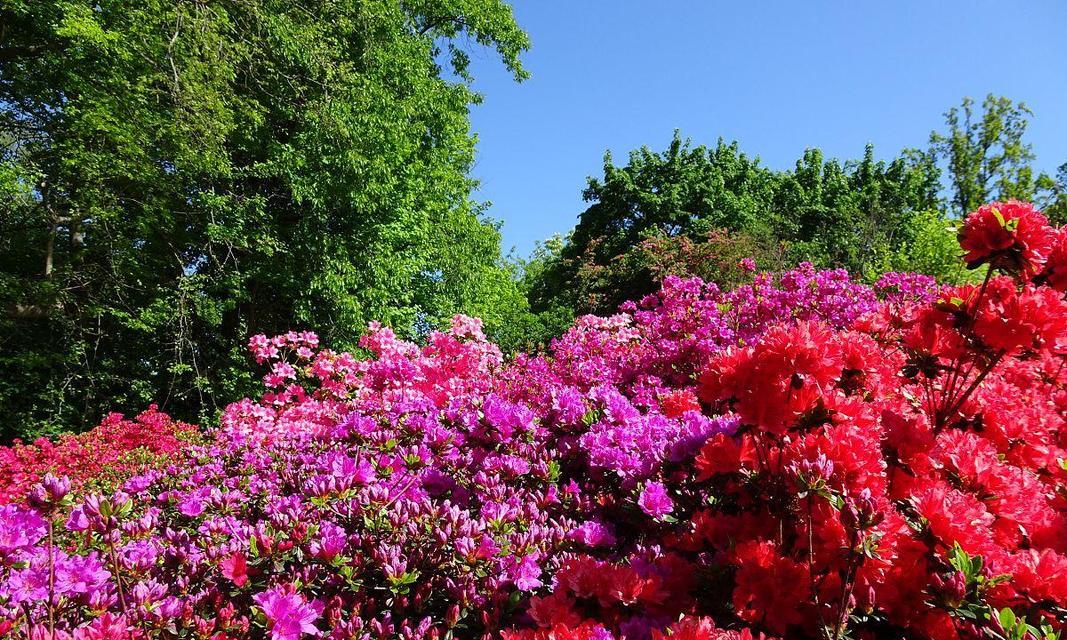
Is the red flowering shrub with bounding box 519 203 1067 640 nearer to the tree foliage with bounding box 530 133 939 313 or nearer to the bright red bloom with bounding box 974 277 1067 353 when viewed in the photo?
the bright red bloom with bounding box 974 277 1067 353

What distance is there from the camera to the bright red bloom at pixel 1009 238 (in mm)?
1441

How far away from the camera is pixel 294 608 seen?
1243mm

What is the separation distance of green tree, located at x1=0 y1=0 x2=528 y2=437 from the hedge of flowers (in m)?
7.33

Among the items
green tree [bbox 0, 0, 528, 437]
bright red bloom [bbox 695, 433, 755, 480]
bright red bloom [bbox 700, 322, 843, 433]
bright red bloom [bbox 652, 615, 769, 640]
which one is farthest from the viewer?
green tree [bbox 0, 0, 528, 437]

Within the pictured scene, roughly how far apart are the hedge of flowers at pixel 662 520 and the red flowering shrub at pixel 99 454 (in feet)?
11.0

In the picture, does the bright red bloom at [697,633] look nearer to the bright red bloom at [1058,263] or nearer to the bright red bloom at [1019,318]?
the bright red bloom at [1019,318]

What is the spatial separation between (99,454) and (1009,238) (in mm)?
7710

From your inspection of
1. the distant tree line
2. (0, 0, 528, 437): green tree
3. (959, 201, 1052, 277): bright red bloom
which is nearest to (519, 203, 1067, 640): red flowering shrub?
(959, 201, 1052, 277): bright red bloom

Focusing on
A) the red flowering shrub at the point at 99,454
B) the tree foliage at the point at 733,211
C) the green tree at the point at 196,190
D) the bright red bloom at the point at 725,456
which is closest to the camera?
the bright red bloom at the point at 725,456

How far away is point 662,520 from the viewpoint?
165cm

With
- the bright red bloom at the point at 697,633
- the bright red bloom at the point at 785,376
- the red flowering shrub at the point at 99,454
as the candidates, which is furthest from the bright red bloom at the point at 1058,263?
the red flowering shrub at the point at 99,454

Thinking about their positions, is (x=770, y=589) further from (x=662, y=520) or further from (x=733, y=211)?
(x=733, y=211)

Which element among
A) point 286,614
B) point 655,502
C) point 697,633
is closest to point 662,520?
point 655,502

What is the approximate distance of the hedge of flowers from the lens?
1.19 m
